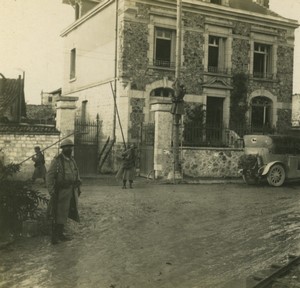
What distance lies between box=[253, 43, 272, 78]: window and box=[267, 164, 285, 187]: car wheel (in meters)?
8.70

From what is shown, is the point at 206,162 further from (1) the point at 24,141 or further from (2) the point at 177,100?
(1) the point at 24,141

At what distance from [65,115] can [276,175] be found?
821 cm

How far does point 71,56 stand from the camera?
2673 centimetres

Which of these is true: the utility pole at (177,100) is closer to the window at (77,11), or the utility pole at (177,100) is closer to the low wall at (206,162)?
the low wall at (206,162)

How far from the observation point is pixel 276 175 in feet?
53.4

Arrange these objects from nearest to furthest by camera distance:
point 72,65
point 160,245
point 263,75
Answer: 1. point 160,245
2. point 263,75
3. point 72,65

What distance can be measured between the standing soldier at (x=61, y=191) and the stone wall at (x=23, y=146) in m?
8.52

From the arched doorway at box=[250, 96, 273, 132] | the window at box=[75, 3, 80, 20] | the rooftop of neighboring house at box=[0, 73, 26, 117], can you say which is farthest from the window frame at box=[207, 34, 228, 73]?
the rooftop of neighboring house at box=[0, 73, 26, 117]

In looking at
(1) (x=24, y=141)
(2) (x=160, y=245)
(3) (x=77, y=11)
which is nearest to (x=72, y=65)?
(3) (x=77, y=11)

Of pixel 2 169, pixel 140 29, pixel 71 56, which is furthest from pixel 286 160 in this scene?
pixel 71 56

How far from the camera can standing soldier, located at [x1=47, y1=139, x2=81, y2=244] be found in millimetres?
7438

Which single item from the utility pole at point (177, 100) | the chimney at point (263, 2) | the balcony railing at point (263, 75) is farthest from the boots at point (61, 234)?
the chimney at point (263, 2)

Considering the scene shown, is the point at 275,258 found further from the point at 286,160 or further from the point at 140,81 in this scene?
the point at 140,81

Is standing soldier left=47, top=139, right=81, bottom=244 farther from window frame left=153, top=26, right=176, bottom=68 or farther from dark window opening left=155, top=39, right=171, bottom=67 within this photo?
dark window opening left=155, top=39, right=171, bottom=67
